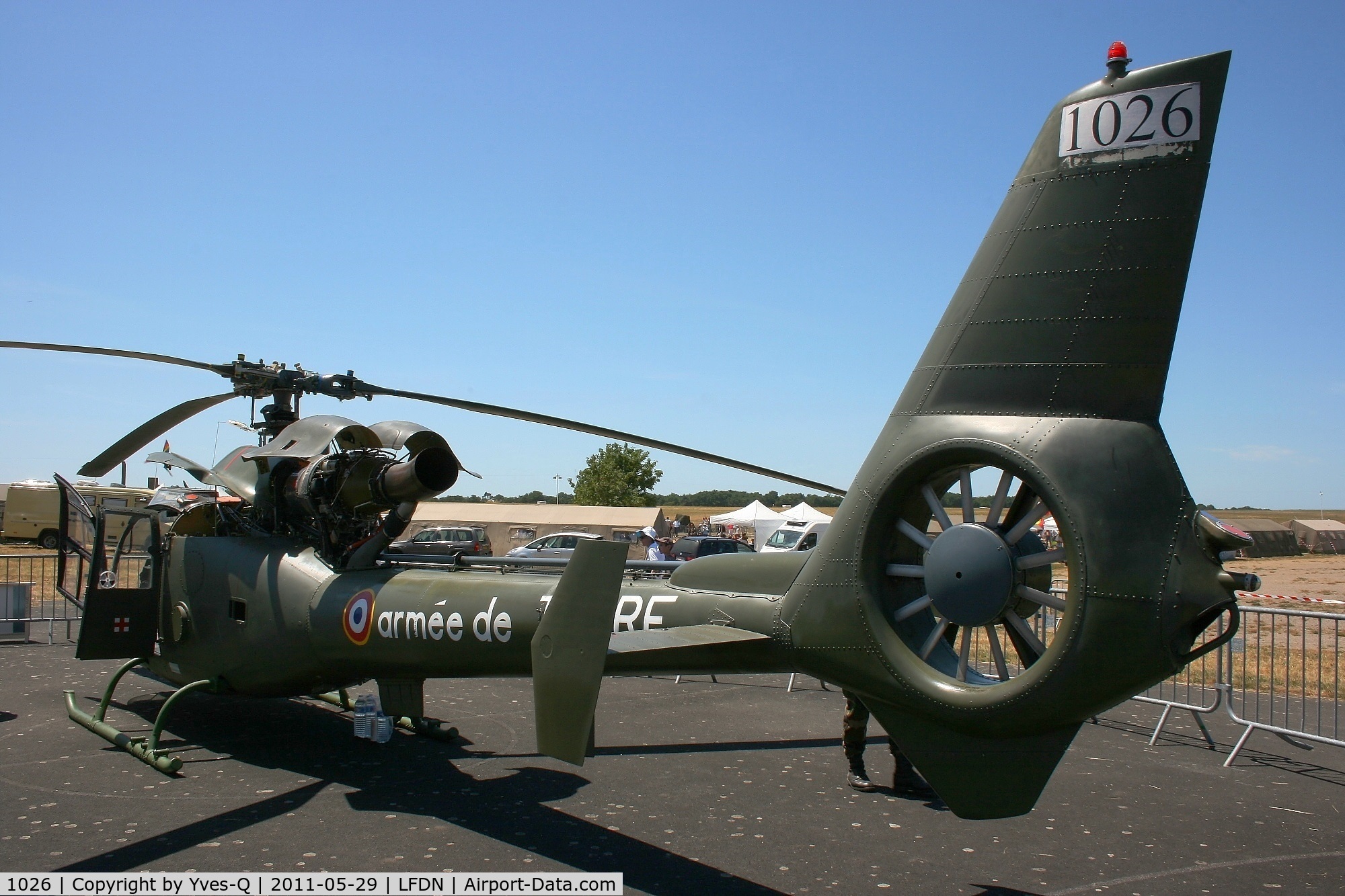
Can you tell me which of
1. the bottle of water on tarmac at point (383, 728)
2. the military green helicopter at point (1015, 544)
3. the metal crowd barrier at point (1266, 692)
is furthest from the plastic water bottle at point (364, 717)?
the metal crowd barrier at point (1266, 692)

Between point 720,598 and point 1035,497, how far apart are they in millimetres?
2029

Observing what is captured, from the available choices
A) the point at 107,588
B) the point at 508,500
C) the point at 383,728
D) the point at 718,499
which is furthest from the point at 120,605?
the point at 718,499

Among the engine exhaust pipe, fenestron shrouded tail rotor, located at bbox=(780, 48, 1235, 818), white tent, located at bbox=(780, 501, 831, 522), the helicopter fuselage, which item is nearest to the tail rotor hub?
fenestron shrouded tail rotor, located at bbox=(780, 48, 1235, 818)

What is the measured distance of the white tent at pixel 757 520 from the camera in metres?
37.8

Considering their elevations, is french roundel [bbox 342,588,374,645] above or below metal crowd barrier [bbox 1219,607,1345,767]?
above

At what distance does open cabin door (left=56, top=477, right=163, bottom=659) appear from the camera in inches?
344

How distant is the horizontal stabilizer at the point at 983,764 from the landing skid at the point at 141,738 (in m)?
6.27

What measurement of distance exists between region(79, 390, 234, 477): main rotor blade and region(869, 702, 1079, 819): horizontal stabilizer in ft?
23.4

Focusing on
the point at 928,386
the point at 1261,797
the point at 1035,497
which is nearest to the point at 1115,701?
the point at 1035,497

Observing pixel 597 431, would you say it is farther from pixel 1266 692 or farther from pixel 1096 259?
pixel 1266 692

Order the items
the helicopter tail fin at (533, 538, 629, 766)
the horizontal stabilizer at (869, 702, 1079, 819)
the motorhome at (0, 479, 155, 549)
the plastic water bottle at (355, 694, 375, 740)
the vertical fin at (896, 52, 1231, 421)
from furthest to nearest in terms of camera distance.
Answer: the motorhome at (0, 479, 155, 549), the plastic water bottle at (355, 694, 375, 740), the helicopter tail fin at (533, 538, 629, 766), the horizontal stabilizer at (869, 702, 1079, 819), the vertical fin at (896, 52, 1231, 421)

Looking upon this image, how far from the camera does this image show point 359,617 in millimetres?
7402

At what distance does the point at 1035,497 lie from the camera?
4.55 m

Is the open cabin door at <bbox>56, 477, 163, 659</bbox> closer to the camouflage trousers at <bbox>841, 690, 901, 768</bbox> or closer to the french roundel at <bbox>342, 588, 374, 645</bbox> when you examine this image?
the french roundel at <bbox>342, 588, 374, 645</bbox>
